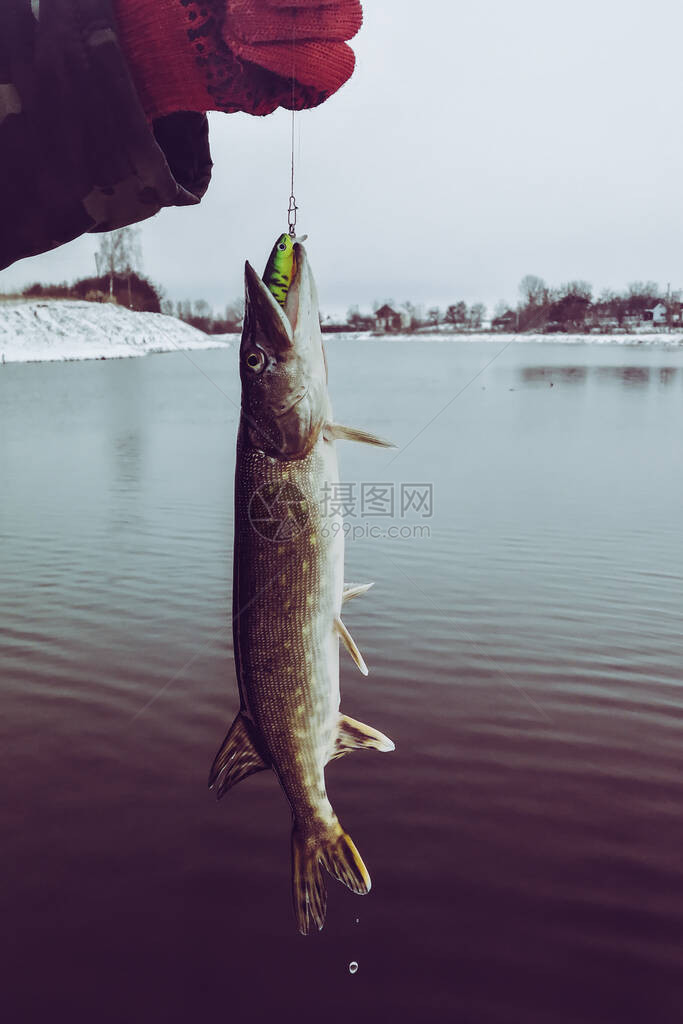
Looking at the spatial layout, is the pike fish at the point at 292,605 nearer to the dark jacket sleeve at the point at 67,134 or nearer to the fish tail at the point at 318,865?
the fish tail at the point at 318,865

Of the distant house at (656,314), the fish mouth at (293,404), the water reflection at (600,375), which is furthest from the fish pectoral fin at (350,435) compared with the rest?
the distant house at (656,314)

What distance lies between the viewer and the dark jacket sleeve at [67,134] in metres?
2.24

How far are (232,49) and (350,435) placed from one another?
4.88 ft

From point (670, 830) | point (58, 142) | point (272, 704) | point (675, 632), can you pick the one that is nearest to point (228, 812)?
point (272, 704)

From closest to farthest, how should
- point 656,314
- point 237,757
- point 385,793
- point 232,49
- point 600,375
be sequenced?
point 232,49, point 237,757, point 385,793, point 600,375, point 656,314

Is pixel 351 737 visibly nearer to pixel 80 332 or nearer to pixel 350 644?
pixel 350 644

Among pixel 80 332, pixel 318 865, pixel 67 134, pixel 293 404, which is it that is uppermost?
pixel 80 332

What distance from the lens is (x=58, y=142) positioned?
7.65ft

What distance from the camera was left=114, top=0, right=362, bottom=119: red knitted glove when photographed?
2.47 metres

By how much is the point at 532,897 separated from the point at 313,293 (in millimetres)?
3563

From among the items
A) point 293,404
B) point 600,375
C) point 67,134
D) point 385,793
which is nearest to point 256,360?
point 293,404

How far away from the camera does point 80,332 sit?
275 feet

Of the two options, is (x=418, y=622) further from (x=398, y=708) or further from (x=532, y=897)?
(x=532, y=897)

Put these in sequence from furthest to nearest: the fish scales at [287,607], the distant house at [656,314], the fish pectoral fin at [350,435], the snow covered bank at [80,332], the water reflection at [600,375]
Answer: the distant house at [656,314] < the snow covered bank at [80,332] < the water reflection at [600,375] < the fish scales at [287,607] < the fish pectoral fin at [350,435]
